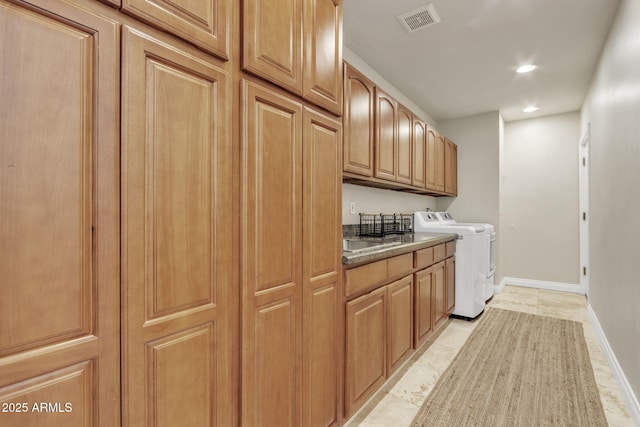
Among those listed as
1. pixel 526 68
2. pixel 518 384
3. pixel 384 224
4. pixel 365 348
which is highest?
pixel 526 68

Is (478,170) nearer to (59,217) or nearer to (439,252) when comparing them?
(439,252)

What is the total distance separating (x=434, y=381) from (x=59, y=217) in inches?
91.3

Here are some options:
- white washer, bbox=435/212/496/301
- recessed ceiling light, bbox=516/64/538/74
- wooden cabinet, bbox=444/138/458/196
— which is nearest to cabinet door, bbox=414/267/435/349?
white washer, bbox=435/212/496/301

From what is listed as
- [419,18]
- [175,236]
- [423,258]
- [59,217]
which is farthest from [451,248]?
[59,217]

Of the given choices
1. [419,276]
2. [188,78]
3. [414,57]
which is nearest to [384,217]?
[419,276]

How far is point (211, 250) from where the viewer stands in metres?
0.97

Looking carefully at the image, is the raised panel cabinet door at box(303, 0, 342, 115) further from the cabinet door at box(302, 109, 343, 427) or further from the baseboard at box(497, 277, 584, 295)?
the baseboard at box(497, 277, 584, 295)

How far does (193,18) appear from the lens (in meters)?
0.93

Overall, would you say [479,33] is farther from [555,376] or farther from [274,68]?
[555,376]

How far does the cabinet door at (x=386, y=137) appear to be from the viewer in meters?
2.45

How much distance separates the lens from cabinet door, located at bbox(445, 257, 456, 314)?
10.3ft

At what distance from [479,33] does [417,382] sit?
273 centimetres

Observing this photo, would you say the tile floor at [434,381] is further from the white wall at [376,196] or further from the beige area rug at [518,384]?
the white wall at [376,196]

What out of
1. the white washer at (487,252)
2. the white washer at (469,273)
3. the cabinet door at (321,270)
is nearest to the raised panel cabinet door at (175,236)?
the cabinet door at (321,270)
